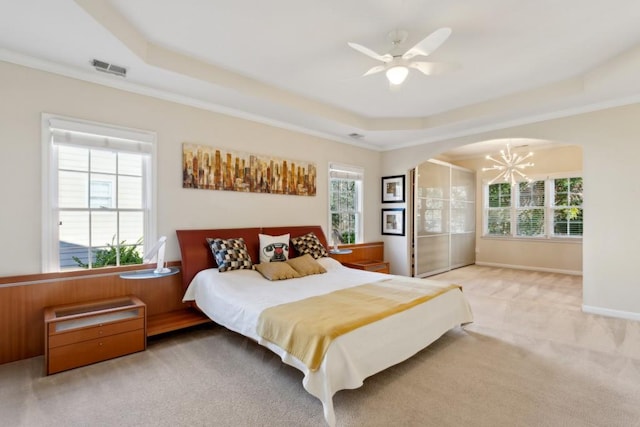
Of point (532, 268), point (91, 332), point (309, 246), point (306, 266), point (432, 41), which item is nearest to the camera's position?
point (432, 41)

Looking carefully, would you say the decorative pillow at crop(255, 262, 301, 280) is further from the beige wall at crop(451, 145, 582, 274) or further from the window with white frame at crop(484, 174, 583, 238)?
the window with white frame at crop(484, 174, 583, 238)

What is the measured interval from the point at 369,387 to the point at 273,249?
2101 mm

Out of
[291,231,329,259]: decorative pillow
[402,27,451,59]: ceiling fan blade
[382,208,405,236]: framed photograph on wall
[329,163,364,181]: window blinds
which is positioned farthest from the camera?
[382,208,405,236]: framed photograph on wall

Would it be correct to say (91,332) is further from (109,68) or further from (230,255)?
(109,68)

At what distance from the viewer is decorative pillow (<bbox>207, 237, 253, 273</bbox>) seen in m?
3.51

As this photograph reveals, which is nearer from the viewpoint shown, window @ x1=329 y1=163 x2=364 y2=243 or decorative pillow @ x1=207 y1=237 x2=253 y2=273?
decorative pillow @ x1=207 y1=237 x2=253 y2=273

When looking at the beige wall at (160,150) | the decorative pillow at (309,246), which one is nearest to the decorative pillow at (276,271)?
the decorative pillow at (309,246)

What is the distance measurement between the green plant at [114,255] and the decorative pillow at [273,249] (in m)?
1.39

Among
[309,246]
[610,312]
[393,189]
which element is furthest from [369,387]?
[393,189]

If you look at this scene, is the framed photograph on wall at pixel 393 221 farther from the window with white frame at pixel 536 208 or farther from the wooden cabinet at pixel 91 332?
the wooden cabinet at pixel 91 332

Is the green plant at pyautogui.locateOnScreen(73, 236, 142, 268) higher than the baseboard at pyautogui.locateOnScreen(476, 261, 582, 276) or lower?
higher

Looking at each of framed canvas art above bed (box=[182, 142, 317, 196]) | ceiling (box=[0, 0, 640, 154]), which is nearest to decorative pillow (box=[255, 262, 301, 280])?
framed canvas art above bed (box=[182, 142, 317, 196])

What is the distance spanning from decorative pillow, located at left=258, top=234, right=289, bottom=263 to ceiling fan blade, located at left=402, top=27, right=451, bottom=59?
8.52ft

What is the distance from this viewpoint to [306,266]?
3.82 metres
